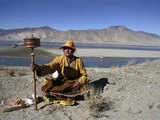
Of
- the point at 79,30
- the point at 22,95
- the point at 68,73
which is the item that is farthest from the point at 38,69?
the point at 79,30

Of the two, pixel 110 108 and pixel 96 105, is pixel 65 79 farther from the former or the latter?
Result: pixel 110 108

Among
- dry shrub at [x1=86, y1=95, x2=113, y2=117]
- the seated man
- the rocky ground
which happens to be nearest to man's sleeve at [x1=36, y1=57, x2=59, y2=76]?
the seated man

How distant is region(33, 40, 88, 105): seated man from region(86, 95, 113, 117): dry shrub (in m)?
0.39

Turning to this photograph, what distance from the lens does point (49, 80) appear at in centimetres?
412

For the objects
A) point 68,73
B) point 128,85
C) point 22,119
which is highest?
point 68,73

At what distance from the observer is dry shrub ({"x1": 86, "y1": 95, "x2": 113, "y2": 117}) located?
11.9ft

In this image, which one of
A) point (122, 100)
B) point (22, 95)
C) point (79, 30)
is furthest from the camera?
point (79, 30)

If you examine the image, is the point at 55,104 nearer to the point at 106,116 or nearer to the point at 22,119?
the point at 22,119

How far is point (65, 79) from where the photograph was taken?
4.29 metres

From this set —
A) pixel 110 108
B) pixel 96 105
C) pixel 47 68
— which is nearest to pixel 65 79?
pixel 47 68

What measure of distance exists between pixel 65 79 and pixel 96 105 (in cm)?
94

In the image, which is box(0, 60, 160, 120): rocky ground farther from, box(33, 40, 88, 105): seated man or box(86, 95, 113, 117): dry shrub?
box(33, 40, 88, 105): seated man

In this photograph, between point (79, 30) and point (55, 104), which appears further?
point (79, 30)

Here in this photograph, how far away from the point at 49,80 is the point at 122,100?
4.86 ft
